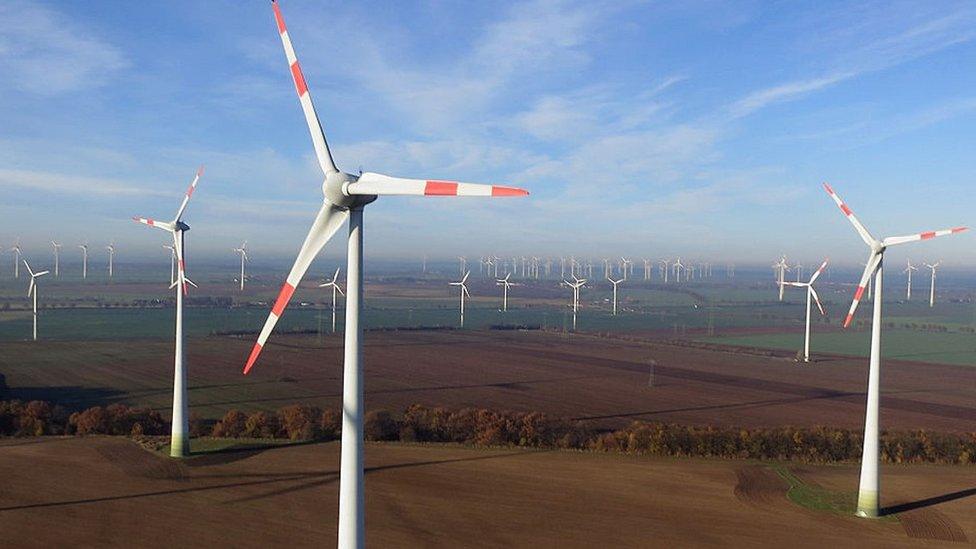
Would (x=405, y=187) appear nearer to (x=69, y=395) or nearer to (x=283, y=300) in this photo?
(x=283, y=300)

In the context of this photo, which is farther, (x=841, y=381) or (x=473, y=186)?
(x=841, y=381)

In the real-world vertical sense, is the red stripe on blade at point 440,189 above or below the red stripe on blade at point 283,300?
above

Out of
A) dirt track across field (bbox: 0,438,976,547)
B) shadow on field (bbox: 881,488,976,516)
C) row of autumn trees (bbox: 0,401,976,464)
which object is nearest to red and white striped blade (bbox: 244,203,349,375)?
dirt track across field (bbox: 0,438,976,547)

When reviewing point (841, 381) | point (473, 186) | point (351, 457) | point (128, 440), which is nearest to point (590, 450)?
point (128, 440)

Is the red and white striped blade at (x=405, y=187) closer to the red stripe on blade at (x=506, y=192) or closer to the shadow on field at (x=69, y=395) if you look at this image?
the red stripe on blade at (x=506, y=192)

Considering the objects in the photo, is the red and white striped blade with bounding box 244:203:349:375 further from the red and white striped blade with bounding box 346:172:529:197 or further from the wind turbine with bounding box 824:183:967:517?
the wind turbine with bounding box 824:183:967:517

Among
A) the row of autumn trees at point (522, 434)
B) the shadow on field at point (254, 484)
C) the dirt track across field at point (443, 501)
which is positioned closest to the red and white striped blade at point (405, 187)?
the dirt track across field at point (443, 501)

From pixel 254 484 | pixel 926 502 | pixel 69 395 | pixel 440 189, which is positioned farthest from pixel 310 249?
pixel 69 395

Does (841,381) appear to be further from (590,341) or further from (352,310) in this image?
(352,310)
